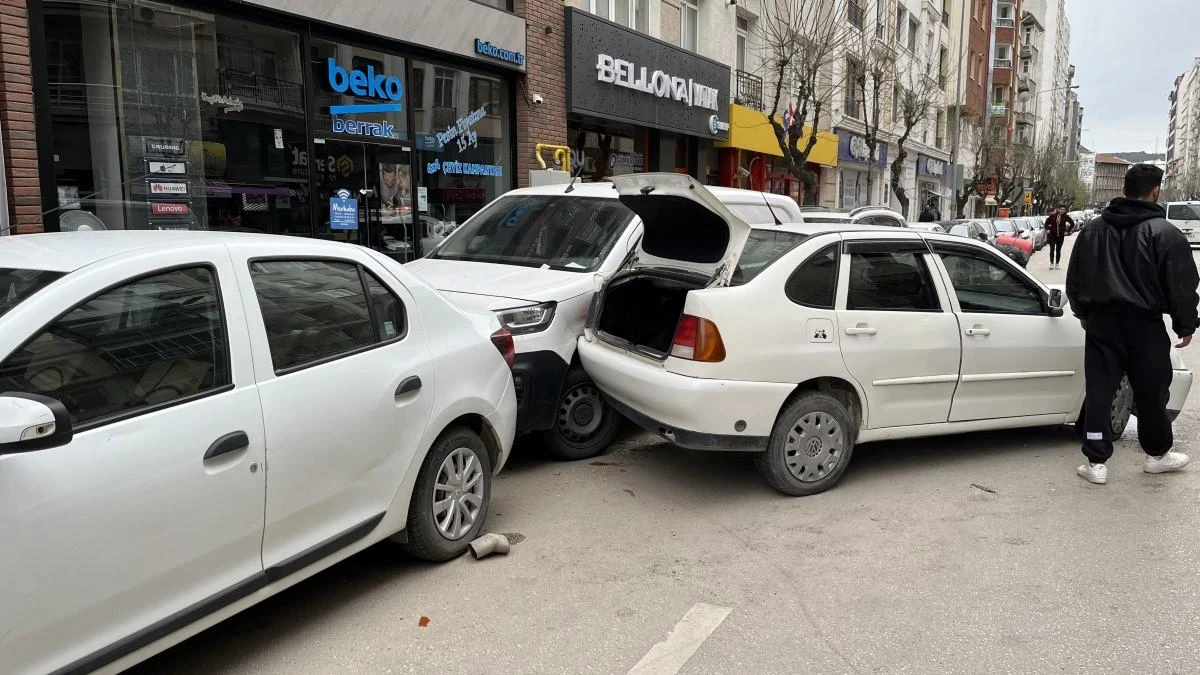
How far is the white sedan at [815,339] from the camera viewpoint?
4949 millimetres

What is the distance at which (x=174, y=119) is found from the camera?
30.8 ft

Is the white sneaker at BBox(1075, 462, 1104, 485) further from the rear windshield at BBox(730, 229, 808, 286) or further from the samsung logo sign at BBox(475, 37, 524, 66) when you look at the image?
the samsung logo sign at BBox(475, 37, 524, 66)

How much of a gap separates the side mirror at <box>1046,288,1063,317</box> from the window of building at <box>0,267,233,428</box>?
5.26m

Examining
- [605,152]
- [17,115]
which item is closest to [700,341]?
[17,115]

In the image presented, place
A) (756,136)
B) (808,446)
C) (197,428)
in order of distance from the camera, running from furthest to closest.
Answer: (756,136)
(808,446)
(197,428)

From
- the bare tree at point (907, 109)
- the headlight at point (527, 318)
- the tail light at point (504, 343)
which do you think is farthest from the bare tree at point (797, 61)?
the tail light at point (504, 343)

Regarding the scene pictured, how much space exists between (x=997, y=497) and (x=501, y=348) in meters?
3.06

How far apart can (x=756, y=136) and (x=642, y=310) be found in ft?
57.4

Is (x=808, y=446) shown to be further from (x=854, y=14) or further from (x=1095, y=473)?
(x=854, y=14)

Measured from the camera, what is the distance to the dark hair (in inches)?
214

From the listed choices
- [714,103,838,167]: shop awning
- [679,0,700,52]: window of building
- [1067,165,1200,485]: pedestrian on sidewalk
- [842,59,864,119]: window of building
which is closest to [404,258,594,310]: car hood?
[1067,165,1200,485]: pedestrian on sidewalk

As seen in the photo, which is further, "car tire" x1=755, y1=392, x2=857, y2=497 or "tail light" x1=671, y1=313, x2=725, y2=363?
"car tire" x1=755, y1=392, x2=857, y2=497

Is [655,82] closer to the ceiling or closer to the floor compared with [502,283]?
closer to the ceiling

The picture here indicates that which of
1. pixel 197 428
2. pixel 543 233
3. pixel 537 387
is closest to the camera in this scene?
pixel 197 428
